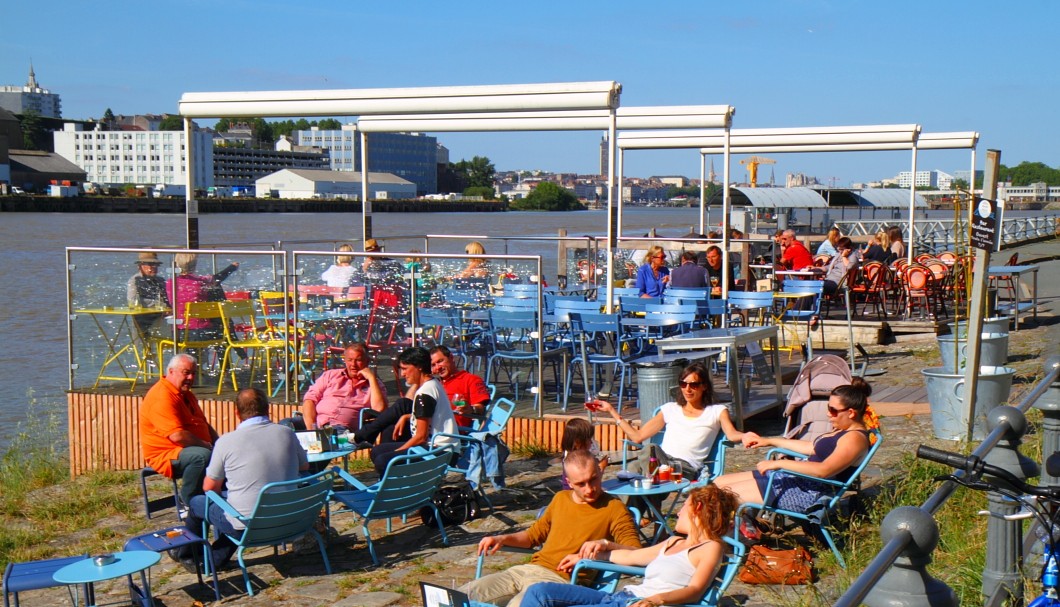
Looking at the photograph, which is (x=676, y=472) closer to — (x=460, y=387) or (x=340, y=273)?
(x=460, y=387)

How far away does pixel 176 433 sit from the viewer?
773cm

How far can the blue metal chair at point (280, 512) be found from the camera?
6410mm

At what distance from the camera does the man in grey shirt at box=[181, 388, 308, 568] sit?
6617mm

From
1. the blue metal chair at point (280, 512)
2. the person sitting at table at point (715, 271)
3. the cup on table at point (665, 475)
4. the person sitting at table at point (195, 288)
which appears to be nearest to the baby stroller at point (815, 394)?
the cup on table at point (665, 475)

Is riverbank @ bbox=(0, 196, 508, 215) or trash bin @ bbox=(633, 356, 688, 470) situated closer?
trash bin @ bbox=(633, 356, 688, 470)

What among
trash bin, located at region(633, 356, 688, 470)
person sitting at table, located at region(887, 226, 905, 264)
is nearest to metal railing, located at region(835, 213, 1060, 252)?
person sitting at table, located at region(887, 226, 905, 264)

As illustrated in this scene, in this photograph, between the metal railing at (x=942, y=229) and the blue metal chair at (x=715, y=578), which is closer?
the blue metal chair at (x=715, y=578)

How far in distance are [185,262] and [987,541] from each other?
327 inches

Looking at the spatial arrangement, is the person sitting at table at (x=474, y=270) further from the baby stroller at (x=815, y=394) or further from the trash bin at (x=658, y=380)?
the baby stroller at (x=815, y=394)

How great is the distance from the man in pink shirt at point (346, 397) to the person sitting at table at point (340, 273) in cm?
139

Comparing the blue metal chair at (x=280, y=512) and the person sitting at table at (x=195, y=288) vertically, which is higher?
the person sitting at table at (x=195, y=288)

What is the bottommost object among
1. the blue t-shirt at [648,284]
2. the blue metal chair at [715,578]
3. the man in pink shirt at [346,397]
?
the blue metal chair at [715,578]

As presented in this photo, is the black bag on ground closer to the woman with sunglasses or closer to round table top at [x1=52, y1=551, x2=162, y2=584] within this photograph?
the woman with sunglasses

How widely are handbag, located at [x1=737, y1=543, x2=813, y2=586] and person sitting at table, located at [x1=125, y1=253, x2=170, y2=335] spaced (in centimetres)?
684
